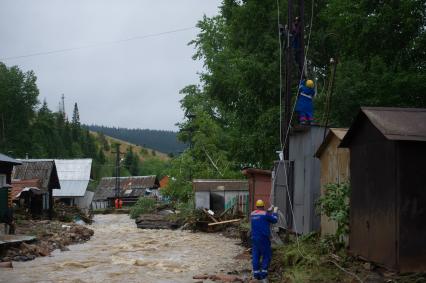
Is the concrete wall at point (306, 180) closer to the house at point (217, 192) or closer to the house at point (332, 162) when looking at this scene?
the house at point (332, 162)

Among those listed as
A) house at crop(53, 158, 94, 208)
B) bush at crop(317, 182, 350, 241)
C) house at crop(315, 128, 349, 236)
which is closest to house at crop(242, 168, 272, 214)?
house at crop(315, 128, 349, 236)

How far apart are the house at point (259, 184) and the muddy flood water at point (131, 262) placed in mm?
2503

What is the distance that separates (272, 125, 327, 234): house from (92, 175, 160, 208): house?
203 feet

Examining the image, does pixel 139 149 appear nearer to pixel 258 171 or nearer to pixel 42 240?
pixel 258 171

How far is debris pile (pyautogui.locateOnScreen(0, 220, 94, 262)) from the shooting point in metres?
16.8

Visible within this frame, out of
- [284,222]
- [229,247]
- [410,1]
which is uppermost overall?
[410,1]

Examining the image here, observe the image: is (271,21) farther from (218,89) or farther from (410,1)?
(410,1)

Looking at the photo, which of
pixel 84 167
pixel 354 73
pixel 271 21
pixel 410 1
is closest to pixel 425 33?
pixel 410 1

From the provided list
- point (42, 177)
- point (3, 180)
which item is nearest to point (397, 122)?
point (3, 180)

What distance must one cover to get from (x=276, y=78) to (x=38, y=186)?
2004cm

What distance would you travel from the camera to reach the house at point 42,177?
35.1m

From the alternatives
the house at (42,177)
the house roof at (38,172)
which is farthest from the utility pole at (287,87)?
the house roof at (38,172)

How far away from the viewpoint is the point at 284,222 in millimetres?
15117

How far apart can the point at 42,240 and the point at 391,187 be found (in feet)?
52.0
